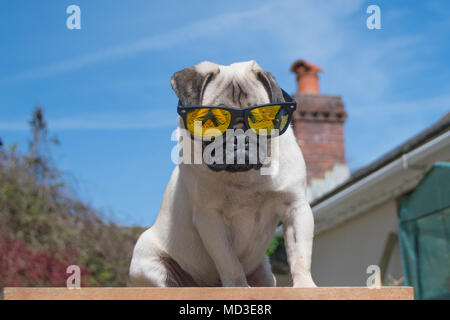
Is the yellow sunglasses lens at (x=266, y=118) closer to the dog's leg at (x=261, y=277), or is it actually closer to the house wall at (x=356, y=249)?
the dog's leg at (x=261, y=277)

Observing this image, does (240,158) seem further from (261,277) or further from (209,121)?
(261,277)

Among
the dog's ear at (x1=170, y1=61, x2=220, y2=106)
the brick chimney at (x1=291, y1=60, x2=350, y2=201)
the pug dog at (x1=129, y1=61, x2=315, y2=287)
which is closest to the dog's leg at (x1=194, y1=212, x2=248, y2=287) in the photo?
the pug dog at (x1=129, y1=61, x2=315, y2=287)

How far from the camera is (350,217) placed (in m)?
8.18

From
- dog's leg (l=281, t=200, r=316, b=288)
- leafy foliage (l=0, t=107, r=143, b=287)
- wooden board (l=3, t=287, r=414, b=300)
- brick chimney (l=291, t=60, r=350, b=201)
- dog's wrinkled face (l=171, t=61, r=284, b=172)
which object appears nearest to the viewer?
wooden board (l=3, t=287, r=414, b=300)

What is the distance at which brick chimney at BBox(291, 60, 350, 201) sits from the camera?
33.7 ft

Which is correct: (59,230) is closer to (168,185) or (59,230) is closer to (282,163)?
(168,185)

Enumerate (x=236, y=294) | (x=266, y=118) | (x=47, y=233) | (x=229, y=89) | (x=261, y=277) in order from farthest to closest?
(x=47, y=233) < (x=261, y=277) < (x=229, y=89) < (x=266, y=118) < (x=236, y=294)

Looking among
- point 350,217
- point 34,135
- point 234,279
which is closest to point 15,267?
point 34,135

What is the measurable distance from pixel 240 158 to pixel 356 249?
6.84 metres

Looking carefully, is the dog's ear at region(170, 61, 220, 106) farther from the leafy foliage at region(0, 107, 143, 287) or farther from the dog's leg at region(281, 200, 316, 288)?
the leafy foliage at region(0, 107, 143, 287)

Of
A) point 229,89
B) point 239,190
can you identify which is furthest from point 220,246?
point 229,89

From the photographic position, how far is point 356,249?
823cm

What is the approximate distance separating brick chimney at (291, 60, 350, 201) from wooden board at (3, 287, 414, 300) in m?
8.41

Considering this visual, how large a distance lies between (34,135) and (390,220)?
20.9ft
